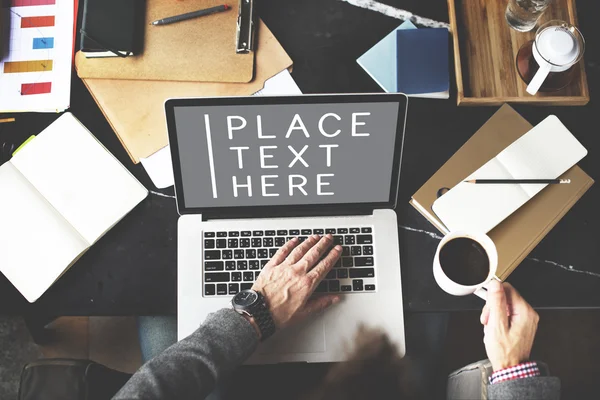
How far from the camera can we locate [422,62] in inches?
45.8

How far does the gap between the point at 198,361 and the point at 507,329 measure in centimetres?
55

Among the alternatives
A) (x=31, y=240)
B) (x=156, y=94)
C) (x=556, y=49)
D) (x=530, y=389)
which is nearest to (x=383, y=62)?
(x=556, y=49)

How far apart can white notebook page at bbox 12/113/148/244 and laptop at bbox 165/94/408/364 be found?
5.8 inches

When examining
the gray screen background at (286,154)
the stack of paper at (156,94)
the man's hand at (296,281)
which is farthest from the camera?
the stack of paper at (156,94)

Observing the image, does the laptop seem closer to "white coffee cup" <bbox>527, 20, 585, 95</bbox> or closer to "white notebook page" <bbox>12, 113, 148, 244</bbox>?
"white notebook page" <bbox>12, 113, 148, 244</bbox>

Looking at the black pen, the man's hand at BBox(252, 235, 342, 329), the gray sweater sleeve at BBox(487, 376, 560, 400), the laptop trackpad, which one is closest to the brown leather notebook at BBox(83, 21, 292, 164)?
the black pen

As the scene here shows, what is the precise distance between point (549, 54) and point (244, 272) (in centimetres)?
70

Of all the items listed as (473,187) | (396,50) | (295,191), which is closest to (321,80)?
(396,50)

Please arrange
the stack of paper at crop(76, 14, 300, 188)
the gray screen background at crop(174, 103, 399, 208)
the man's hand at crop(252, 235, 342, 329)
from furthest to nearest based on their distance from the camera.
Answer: the stack of paper at crop(76, 14, 300, 188), the man's hand at crop(252, 235, 342, 329), the gray screen background at crop(174, 103, 399, 208)

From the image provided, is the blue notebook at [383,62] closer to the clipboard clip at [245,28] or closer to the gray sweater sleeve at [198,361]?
the clipboard clip at [245,28]

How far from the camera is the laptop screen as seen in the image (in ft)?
3.13

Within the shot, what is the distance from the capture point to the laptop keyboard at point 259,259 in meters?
1.08

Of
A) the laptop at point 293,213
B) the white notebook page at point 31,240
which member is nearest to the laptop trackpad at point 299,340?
the laptop at point 293,213

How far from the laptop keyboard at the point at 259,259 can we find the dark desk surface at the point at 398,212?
0.08 meters
